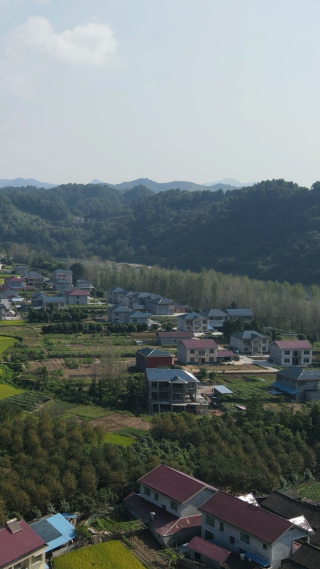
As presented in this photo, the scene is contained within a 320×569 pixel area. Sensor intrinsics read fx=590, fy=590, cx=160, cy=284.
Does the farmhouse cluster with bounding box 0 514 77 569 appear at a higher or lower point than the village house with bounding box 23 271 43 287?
lower

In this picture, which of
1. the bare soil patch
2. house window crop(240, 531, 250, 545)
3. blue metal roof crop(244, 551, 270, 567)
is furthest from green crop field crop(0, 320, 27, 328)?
blue metal roof crop(244, 551, 270, 567)

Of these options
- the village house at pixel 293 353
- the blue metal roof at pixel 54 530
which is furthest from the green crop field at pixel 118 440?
the village house at pixel 293 353

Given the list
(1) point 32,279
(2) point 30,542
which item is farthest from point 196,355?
(1) point 32,279

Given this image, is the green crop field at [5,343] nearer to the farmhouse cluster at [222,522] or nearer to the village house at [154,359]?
the village house at [154,359]

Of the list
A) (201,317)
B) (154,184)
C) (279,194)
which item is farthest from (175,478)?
(154,184)

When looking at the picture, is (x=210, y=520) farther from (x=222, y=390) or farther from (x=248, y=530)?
(x=222, y=390)

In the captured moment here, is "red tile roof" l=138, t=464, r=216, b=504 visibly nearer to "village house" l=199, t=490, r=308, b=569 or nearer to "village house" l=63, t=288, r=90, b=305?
"village house" l=199, t=490, r=308, b=569
